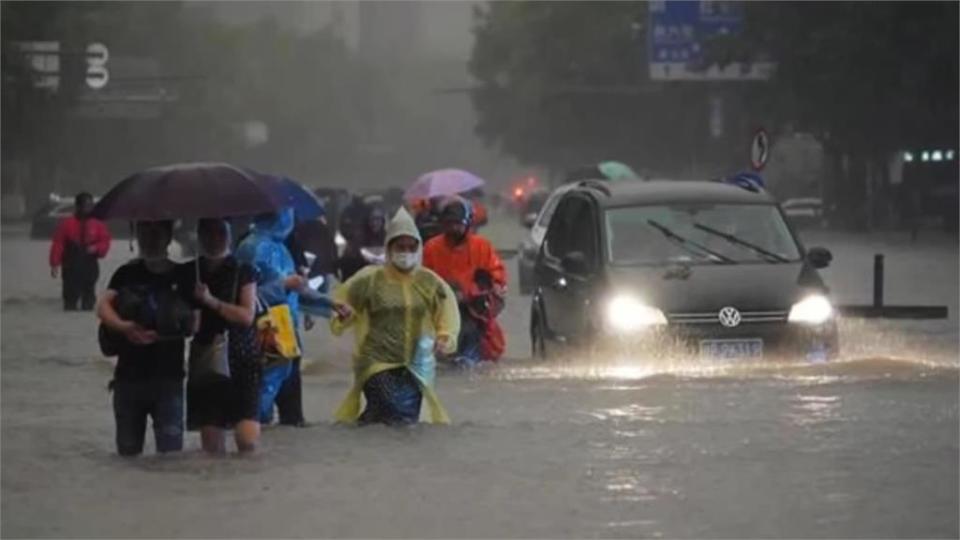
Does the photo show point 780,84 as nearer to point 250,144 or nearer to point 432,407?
point 250,144

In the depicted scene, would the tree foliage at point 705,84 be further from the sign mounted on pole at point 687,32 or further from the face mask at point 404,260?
the face mask at point 404,260

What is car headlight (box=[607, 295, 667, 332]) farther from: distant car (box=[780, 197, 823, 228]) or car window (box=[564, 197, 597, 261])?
distant car (box=[780, 197, 823, 228])

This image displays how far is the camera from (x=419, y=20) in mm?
106125

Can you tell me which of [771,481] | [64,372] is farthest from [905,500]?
[64,372]

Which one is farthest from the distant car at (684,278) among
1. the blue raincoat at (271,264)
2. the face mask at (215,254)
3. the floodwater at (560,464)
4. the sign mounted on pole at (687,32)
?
the sign mounted on pole at (687,32)

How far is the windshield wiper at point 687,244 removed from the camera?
18.6 m

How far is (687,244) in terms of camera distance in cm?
1888

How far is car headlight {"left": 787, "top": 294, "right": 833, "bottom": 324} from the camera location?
17953 mm

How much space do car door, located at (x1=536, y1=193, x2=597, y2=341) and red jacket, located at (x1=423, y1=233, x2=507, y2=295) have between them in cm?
64

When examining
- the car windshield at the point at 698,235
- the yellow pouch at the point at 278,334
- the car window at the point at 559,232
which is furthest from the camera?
the car window at the point at 559,232

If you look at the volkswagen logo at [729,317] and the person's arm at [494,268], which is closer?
the volkswagen logo at [729,317]

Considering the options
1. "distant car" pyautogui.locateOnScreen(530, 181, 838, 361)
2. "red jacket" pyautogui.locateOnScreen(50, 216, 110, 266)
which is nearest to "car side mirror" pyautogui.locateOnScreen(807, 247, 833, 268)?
Result: "distant car" pyautogui.locateOnScreen(530, 181, 838, 361)

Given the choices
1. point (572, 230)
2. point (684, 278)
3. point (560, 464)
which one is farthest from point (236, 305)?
point (572, 230)

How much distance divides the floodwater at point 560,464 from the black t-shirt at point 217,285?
0.73 m
